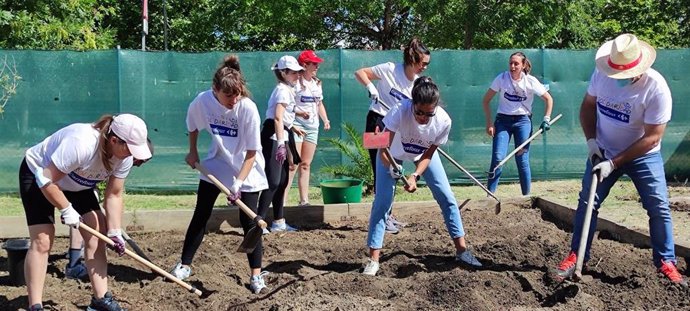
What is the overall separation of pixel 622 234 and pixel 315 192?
4.49m

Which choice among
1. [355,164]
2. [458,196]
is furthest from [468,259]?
[355,164]

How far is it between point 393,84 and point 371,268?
2.20 meters

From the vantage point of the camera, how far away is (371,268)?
572 centimetres

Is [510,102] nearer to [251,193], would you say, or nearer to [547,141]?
[547,141]

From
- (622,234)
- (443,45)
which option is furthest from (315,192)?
(443,45)

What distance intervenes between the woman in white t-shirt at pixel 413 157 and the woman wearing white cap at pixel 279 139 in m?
1.52

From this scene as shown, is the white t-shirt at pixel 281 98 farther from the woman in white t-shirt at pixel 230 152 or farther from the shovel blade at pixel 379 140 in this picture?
the shovel blade at pixel 379 140

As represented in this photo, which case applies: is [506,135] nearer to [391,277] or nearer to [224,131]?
[391,277]

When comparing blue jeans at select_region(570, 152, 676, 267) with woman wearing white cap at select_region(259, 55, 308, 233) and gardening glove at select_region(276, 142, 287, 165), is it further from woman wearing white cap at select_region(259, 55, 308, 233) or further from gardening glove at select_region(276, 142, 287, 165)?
woman wearing white cap at select_region(259, 55, 308, 233)

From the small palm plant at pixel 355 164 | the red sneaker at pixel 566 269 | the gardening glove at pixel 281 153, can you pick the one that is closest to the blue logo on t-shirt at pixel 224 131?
the gardening glove at pixel 281 153

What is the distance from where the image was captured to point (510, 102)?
28.1 ft

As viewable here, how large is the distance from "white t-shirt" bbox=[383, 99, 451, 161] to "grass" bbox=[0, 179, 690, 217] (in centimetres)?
316

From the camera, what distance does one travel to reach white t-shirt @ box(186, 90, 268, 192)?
17.7ft

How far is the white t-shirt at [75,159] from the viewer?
14.8ft
